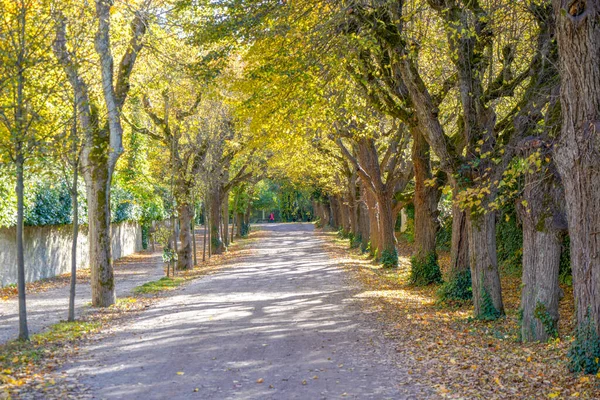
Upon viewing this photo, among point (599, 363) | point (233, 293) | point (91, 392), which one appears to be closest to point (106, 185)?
point (233, 293)

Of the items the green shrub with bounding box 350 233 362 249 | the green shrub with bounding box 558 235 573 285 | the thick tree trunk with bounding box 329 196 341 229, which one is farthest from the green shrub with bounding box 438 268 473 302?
the thick tree trunk with bounding box 329 196 341 229

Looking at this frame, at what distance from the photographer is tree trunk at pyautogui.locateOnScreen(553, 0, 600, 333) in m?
7.57

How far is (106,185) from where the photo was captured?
49.4 ft

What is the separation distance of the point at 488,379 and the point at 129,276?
20571mm

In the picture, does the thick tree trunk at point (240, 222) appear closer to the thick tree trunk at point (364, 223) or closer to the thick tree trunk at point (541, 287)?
the thick tree trunk at point (364, 223)

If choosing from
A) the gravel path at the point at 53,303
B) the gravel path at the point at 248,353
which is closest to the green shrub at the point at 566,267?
the gravel path at the point at 248,353

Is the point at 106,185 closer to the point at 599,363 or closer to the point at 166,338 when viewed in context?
the point at 166,338

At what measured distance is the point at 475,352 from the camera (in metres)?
9.62

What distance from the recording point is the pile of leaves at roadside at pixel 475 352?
7457 millimetres

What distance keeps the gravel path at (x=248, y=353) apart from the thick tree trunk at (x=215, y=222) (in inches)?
716

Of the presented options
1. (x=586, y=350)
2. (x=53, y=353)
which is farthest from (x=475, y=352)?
(x=53, y=353)

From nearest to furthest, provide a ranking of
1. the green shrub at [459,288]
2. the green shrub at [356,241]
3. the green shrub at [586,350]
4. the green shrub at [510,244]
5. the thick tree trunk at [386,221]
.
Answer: the green shrub at [586,350], the green shrub at [459,288], the green shrub at [510,244], the thick tree trunk at [386,221], the green shrub at [356,241]

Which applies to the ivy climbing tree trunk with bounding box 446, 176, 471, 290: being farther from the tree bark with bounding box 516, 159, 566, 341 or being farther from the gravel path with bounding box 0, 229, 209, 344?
the gravel path with bounding box 0, 229, 209, 344

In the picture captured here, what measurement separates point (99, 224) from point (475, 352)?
9.25m
